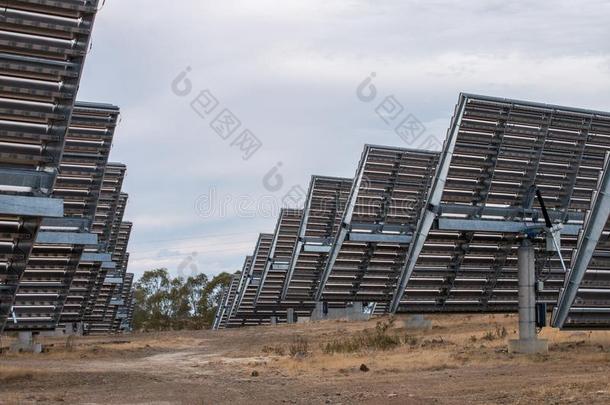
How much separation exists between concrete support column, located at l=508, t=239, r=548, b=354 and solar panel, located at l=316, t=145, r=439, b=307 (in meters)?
12.7

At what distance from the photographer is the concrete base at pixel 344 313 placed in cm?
4316

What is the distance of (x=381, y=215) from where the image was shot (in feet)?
112

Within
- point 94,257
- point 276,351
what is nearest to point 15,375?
point 276,351

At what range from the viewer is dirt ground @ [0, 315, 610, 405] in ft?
44.7

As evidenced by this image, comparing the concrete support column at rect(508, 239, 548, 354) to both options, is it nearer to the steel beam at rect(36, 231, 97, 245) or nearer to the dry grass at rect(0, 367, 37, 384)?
the steel beam at rect(36, 231, 97, 245)

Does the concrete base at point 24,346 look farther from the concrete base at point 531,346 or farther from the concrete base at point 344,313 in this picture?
the concrete base at point 344,313

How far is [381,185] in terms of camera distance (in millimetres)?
33406

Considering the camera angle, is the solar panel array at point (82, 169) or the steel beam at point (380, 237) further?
the steel beam at point (380, 237)

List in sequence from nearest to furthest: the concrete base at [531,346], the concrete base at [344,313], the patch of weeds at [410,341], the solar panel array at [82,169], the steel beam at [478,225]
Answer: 1. the concrete base at [531,346]
2. the solar panel array at [82,169]
3. the steel beam at [478,225]
4. the patch of weeds at [410,341]
5. the concrete base at [344,313]

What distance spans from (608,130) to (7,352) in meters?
19.1

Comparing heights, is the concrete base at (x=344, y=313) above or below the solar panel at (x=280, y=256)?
below

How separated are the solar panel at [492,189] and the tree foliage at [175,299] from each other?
84341 millimetres

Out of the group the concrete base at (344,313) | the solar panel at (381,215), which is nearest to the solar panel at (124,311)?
the concrete base at (344,313)

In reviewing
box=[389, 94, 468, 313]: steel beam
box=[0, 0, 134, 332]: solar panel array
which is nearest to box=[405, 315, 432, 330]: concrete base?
box=[389, 94, 468, 313]: steel beam
